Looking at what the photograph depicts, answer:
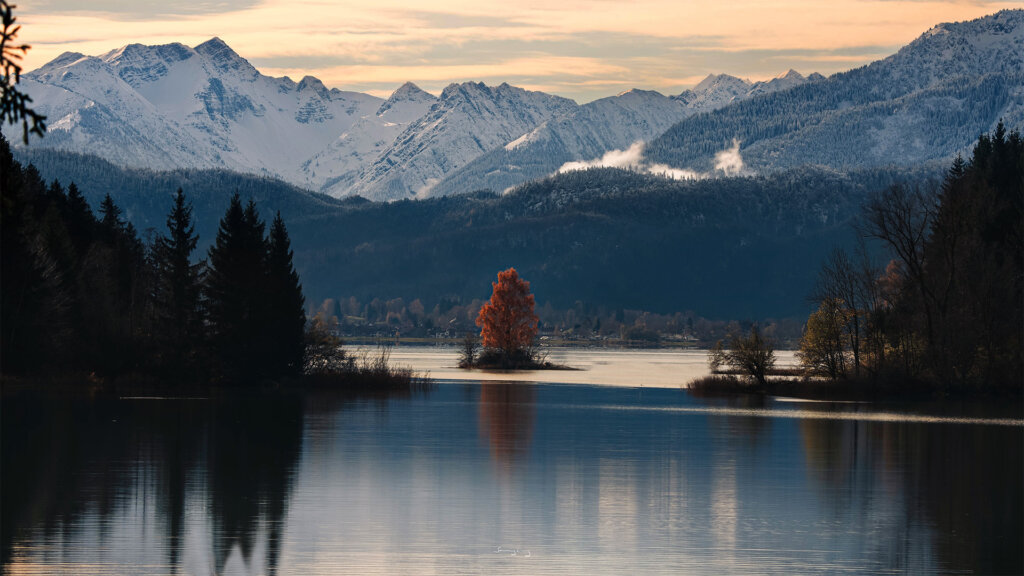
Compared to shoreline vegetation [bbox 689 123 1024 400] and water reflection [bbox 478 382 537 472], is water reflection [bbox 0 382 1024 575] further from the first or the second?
shoreline vegetation [bbox 689 123 1024 400]

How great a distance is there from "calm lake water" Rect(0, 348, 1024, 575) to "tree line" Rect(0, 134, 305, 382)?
1027 cm

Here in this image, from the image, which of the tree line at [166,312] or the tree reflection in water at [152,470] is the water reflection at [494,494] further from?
the tree line at [166,312]

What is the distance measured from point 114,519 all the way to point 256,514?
3.72 meters

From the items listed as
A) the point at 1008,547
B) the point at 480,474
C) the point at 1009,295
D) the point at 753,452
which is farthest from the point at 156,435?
the point at 1009,295

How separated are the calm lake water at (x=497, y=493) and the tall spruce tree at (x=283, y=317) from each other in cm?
1934

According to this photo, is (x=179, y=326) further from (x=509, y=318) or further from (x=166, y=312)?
(x=509, y=318)

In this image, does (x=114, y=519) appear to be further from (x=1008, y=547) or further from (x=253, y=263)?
(x=253, y=263)

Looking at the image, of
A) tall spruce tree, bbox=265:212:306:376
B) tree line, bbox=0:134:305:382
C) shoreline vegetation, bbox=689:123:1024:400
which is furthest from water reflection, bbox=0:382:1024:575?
tall spruce tree, bbox=265:212:306:376

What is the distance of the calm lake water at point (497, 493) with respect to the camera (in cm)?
3125

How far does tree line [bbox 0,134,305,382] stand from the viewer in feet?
273

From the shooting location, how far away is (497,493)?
42.2 m

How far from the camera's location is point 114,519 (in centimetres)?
3519

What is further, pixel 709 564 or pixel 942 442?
pixel 942 442

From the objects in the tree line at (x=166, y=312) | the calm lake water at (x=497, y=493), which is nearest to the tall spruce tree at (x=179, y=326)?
the tree line at (x=166, y=312)
